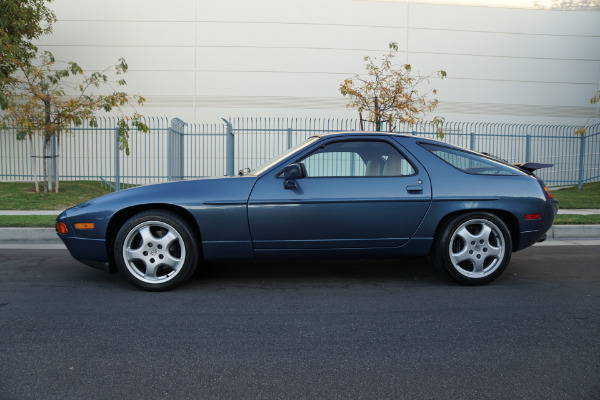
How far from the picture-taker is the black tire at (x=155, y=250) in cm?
462

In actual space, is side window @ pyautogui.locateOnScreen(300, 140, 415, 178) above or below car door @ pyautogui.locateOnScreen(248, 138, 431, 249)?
above

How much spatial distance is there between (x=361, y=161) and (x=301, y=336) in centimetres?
212

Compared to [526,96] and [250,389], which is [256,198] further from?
[526,96]

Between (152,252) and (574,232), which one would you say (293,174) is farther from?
(574,232)

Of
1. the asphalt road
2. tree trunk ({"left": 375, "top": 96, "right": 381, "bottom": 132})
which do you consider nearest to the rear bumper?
the asphalt road

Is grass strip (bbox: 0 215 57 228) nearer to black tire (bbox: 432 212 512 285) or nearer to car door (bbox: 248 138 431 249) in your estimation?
car door (bbox: 248 138 431 249)

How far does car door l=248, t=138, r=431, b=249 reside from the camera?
4.70 m

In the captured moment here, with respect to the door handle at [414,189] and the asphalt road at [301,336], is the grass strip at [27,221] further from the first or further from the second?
the door handle at [414,189]

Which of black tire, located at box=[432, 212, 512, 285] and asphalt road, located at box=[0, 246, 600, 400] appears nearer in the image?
asphalt road, located at box=[0, 246, 600, 400]

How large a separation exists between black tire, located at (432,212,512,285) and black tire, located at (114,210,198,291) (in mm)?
2239

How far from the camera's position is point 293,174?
4.61 m

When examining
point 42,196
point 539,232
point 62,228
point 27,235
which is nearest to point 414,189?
point 539,232

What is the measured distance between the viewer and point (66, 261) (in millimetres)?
6152

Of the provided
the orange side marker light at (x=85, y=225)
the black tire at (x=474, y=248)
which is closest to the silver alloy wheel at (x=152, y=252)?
the orange side marker light at (x=85, y=225)
